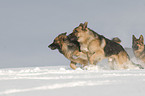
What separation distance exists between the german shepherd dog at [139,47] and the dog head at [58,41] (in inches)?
162

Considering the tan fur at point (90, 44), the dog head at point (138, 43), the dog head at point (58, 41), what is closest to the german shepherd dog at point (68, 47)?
the dog head at point (58, 41)

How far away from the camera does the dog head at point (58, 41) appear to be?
870 centimetres

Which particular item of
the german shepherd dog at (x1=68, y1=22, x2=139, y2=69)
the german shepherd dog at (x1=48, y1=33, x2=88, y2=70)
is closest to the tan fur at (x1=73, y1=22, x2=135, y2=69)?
the german shepherd dog at (x1=68, y1=22, x2=139, y2=69)

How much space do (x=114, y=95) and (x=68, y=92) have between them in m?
0.60

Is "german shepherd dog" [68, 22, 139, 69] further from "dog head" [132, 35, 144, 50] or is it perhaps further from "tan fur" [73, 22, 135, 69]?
"dog head" [132, 35, 144, 50]

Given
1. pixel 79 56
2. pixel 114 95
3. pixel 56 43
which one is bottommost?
pixel 114 95

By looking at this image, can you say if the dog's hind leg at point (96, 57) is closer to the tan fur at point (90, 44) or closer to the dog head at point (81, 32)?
the tan fur at point (90, 44)

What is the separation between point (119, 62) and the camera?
8961mm

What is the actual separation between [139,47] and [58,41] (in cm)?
453

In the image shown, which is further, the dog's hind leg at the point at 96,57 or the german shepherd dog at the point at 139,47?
the german shepherd dog at the point at 139,47

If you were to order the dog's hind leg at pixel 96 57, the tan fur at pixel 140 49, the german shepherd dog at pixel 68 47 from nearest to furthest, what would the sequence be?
1. the dog's hind leg at pixel 96 57
2. the german shepherd dog at pixel 68 47
3. the tan fur at pixel 140 49

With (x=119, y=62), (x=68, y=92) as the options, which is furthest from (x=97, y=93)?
(x=119, y=62)

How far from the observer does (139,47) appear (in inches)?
440

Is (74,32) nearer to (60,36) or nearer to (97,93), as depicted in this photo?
(60,36)
